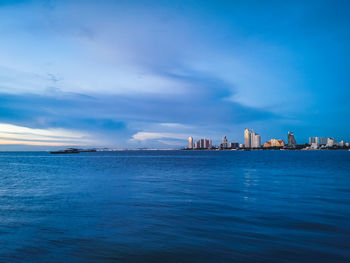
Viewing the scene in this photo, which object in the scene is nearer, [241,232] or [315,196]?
[241,232]

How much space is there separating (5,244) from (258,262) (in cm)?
1061

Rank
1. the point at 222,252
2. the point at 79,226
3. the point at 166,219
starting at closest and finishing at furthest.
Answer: the point at 222,252, the point at 79,226, the point at 166,219

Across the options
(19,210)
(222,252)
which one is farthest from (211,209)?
(19,210)

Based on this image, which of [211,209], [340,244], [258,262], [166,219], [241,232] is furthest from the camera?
[211,209]

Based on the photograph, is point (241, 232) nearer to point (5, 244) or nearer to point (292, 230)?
point (292, 230)

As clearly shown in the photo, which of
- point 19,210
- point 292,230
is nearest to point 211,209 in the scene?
point 292,230

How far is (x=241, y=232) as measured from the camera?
1166cm

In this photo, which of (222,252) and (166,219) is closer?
(222,252)

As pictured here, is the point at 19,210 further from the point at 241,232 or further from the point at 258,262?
the point at 258,262

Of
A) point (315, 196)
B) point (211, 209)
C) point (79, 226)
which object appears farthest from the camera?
point (315, 196)

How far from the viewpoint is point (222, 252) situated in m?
9.40

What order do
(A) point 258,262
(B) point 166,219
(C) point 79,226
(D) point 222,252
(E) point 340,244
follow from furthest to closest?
(B) point 166,219 < (C) point 79,226 < (E) point 340,244 < (D) point 222,252 < (A) point 258,262

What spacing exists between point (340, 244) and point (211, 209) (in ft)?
26.0

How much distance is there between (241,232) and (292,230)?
8.81 ft
